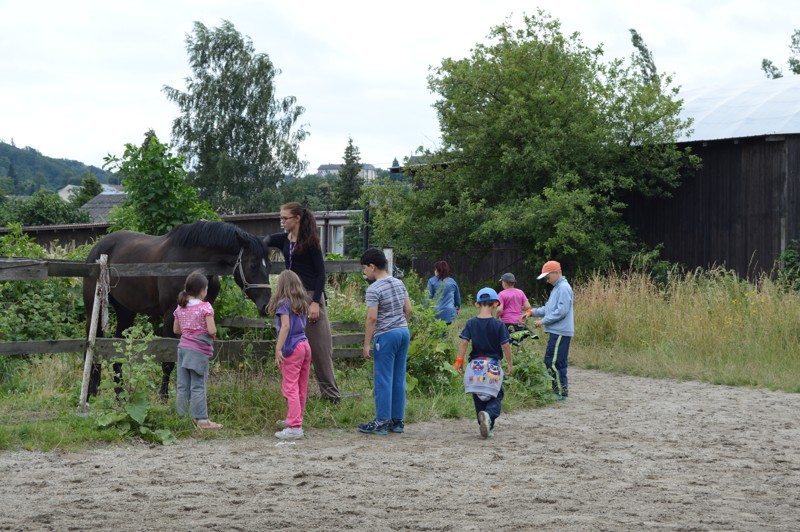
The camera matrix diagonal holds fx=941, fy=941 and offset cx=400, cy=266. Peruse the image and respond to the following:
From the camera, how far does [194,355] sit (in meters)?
7.70

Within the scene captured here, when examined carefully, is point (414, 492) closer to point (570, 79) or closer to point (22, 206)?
point (570, 79)

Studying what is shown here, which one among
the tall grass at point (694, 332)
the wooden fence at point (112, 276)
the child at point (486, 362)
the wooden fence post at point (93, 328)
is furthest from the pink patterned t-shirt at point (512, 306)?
the wooden fence post at point (93, 328)

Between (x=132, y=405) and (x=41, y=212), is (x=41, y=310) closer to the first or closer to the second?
(x=132, y=405)

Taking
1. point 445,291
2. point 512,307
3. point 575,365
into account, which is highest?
point 445,291

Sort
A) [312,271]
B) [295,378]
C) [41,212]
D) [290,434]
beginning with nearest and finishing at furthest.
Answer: [290,434]
[295,378]
[312,271]
[41,212]

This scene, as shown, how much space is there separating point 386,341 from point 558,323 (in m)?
3.02

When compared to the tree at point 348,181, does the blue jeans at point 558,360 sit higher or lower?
lower

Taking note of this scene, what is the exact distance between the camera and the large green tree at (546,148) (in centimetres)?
2733

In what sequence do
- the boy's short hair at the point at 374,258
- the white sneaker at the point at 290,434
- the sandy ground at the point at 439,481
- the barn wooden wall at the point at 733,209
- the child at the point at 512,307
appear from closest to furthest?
the sandy ground at the point at 439,481, the white sneaker at the point at 290,434, the boy's short hair at the point at 374,258, the child at the point at 512,307, the barn wooden wall at the point at 733,209

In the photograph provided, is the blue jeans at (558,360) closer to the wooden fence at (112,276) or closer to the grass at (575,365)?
the grass at (575,365)

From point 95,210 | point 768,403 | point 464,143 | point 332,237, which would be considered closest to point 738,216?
point 464,143

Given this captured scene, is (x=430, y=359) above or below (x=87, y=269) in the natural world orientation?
below

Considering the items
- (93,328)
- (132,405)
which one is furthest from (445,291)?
(132,405)

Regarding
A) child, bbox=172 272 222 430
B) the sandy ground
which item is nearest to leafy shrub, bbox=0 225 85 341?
child, bbox=172 272 222 430
